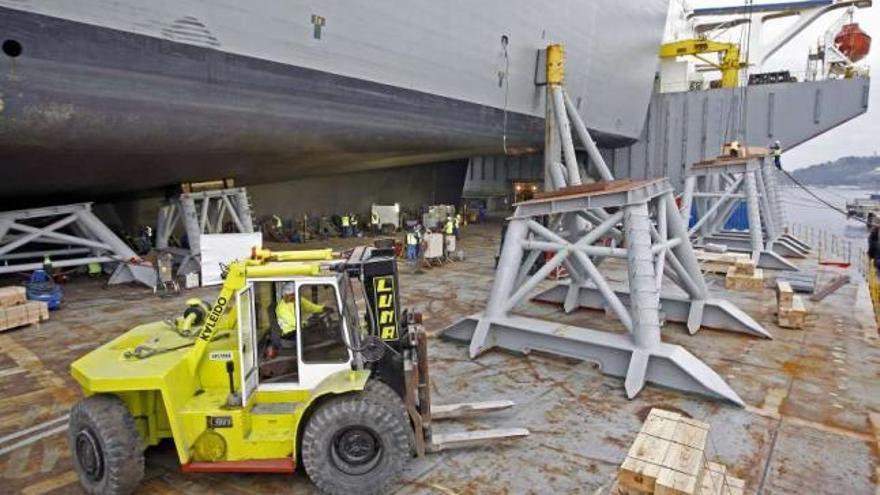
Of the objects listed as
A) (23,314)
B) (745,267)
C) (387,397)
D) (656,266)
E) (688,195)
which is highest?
(688,195)

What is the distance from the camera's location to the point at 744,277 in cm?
1370

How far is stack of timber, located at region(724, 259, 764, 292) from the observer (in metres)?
13.6

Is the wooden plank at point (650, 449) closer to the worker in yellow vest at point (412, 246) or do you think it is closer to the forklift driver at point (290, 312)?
the forklift driver at point (290, 312)

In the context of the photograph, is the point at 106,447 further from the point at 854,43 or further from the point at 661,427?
the point at 854,43

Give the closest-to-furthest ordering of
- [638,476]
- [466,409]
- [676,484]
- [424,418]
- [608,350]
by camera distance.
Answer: [676,484], [638,476], [424,418], [466,409], [608,350]

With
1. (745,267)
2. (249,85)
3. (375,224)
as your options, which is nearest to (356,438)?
(249,85)

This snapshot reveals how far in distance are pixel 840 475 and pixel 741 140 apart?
26.3 metres

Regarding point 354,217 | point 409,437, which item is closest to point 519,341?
point 409,437

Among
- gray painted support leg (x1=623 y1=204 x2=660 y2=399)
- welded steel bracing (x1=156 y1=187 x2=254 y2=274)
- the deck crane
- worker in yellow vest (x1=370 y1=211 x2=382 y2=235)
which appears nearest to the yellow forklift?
gray painted support leg (x1=623 y1=204 x2=660 y2=399)

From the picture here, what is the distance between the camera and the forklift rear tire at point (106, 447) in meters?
4.49

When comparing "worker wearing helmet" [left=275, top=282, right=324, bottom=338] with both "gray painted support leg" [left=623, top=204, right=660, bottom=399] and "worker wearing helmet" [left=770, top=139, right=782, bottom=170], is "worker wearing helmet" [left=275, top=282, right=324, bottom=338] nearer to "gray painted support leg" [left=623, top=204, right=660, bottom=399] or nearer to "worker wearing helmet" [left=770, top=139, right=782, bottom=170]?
"gray painted support leg" [left=623, top=204, right=660, bottom=399]

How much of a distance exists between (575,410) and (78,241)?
12.1 m

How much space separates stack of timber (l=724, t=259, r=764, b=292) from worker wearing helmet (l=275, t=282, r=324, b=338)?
12.5 m

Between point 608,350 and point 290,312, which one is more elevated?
point 290,312
